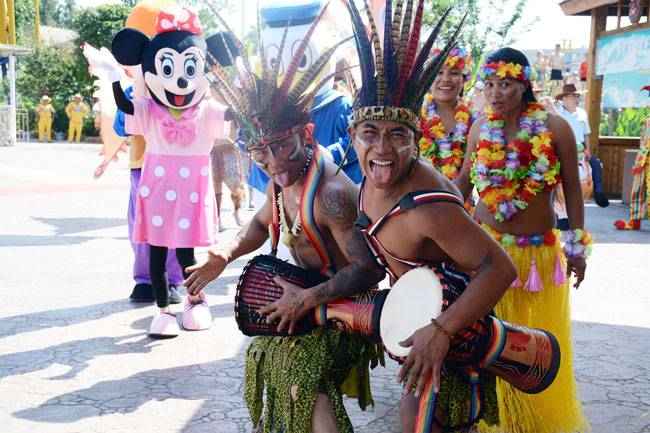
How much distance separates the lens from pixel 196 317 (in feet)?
14.7

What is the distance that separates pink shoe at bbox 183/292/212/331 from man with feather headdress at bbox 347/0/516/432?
8.54 ft

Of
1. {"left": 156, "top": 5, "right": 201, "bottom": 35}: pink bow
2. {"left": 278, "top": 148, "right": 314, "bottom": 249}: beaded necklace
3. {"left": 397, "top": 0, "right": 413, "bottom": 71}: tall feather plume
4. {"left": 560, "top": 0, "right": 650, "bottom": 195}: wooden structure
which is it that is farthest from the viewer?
{"left": 560, "top": 0, "right": 650, "bottom": 195}: wooden structure

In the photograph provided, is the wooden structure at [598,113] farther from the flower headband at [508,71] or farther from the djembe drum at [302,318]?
the djembe drum at [302,318]

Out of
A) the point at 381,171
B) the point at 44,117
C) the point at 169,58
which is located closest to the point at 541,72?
the point at 169,58

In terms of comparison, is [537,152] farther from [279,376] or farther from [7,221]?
[7,221]

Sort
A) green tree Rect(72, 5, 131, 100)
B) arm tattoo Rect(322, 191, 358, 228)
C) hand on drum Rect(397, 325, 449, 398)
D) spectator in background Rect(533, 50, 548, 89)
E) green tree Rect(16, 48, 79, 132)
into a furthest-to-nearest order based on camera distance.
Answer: green tree Rect(72, 5, 131, 100) → green tree Rect(16, 48, 79, 132) → spectator in background Rect(533, 50, 548, 89) → arm tattoo Rect(322, 191, 358, 228) → hand on drum Rect(397, 325, 449, 398)

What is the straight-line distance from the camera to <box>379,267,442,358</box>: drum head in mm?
1936

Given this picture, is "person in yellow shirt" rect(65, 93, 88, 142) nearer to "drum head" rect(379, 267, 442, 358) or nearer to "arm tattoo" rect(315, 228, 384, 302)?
"arm tattoo" rect(315, 228, 384, 302)

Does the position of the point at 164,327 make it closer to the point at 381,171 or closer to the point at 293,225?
the point at 293,225

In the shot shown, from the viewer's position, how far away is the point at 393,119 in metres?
2.04

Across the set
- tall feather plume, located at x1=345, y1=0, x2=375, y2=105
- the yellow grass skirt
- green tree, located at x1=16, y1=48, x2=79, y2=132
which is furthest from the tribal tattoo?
green tree, located at x1=16, y1=48, x2=79, y2=132

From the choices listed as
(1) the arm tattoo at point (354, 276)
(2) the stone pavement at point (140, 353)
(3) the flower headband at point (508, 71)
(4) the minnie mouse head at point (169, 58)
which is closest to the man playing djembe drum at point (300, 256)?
(1) the arm tattoo at point (354, 276)

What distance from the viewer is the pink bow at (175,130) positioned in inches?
170

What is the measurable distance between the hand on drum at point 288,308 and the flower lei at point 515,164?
4.17 feet
